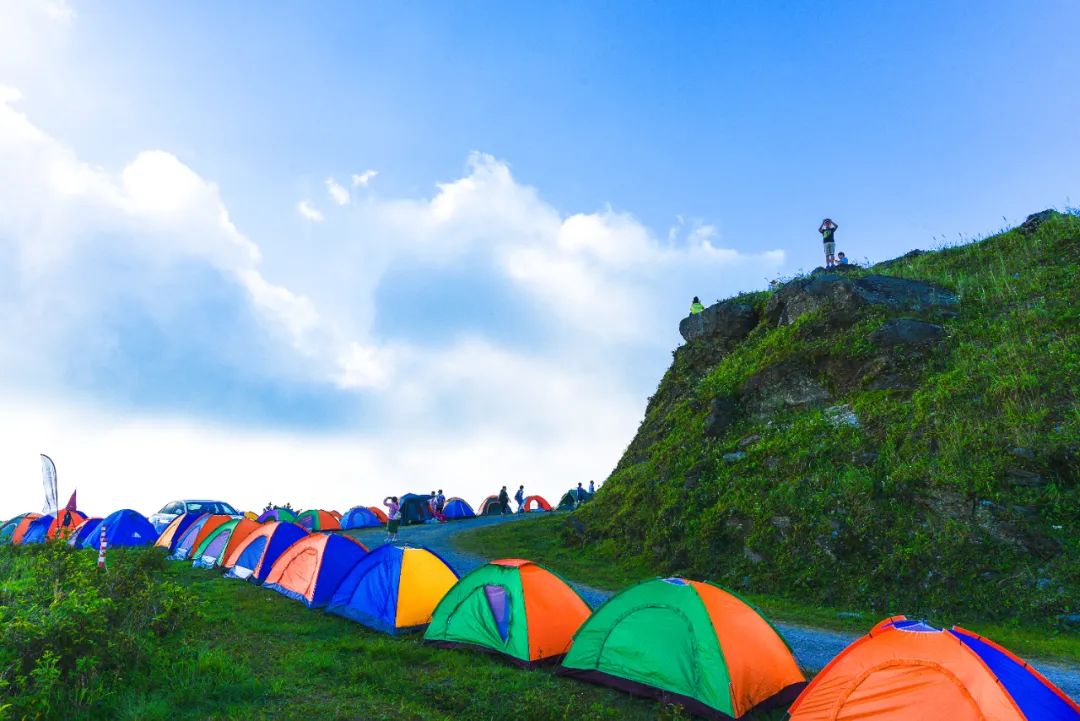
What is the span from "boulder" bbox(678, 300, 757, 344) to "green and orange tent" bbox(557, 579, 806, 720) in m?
21.5

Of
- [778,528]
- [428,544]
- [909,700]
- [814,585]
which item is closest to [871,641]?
[909,700]

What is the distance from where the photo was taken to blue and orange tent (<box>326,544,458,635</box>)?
462 inches

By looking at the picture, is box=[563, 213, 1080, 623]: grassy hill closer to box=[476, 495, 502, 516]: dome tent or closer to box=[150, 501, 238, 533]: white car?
box=[150, 501, 238, 533]: white car

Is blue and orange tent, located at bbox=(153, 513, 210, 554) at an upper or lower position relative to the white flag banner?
lower

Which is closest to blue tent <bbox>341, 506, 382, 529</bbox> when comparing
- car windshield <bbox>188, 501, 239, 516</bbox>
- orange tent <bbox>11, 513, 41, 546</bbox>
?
car windshield <bbox>188, 501, 239, 516</bbox>

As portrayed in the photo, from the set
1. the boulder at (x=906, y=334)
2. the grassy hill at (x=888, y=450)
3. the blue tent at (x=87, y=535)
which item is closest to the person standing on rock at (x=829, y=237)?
the grassy hill at (x=888, y=450)

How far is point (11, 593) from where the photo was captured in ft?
32.0

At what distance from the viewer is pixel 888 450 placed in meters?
17.0

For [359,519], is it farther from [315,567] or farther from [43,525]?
[315,567]

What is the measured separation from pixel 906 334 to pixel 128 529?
3135cm

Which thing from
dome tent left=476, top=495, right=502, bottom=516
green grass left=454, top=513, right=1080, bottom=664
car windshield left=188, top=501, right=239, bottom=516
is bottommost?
green grass left=454, top=513, right=1080, bottom=664

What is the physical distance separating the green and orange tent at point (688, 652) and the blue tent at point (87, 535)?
2368 centimetres

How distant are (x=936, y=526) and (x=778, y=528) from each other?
12.4 feet

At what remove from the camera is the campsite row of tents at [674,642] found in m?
5.95
